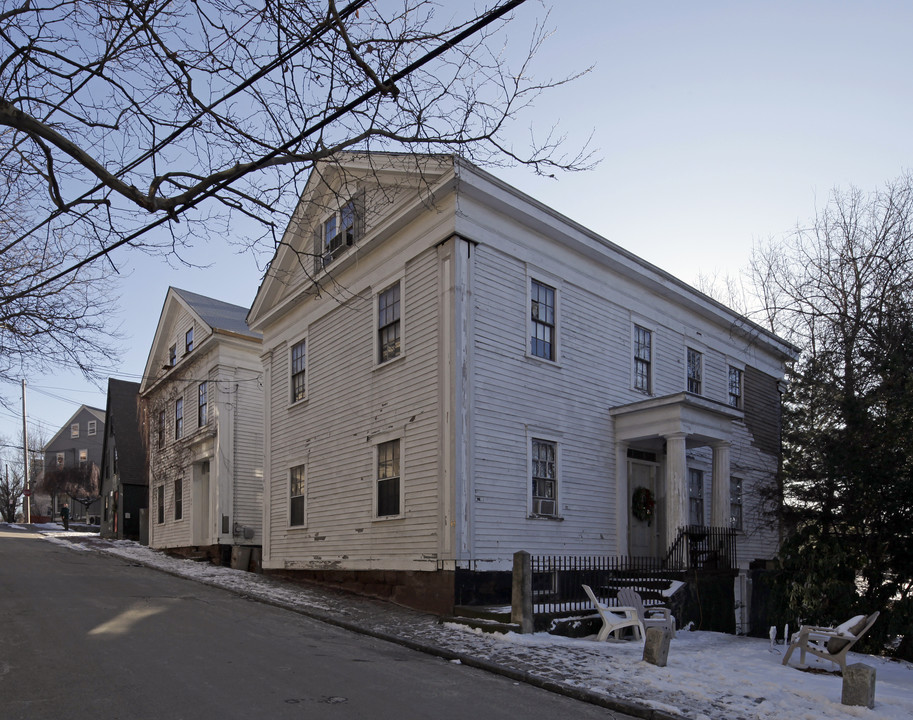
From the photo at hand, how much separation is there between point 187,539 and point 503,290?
54.5 feet

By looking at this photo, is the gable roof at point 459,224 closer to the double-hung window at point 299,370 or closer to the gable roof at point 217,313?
the double-hung window at point 299,370

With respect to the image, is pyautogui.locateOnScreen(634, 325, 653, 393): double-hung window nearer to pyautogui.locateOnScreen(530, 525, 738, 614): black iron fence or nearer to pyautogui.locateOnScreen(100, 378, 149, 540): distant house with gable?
pyautogui.locateOnScreen(530, 525, 738, 614): black iron fence

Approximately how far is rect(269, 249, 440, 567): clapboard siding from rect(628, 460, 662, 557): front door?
554 centimetres

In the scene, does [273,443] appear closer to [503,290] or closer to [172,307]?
[503,290]

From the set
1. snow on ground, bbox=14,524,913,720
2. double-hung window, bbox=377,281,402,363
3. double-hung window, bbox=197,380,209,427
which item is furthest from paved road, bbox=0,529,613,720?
double-hung window, bbox=197,380,209,427

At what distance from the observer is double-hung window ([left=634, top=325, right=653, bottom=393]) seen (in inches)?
759

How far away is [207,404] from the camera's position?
2606 cm

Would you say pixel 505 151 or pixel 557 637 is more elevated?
pixel 505 151

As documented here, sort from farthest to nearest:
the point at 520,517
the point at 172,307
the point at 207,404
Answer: the point at 172,307, the point at 207,404, the point at 520,517

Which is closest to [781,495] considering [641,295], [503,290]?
[641,295]

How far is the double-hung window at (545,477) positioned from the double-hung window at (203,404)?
13.8 meters

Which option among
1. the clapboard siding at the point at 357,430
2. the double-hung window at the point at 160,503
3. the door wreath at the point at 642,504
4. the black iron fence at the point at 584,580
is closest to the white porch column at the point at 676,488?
the black iron fence at the point at 584,580

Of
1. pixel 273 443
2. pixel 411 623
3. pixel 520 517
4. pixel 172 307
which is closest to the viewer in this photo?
pixel 411 623

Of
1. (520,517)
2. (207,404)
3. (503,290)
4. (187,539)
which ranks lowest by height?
(187,539)
